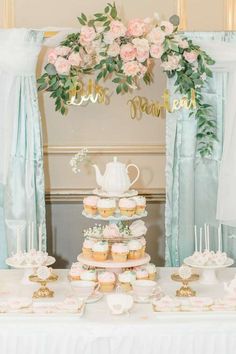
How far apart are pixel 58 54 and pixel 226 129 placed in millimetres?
929

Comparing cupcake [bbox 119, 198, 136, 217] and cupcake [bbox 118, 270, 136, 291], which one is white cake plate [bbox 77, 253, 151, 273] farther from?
cupcake [bbox 119, 198, 136, 217]

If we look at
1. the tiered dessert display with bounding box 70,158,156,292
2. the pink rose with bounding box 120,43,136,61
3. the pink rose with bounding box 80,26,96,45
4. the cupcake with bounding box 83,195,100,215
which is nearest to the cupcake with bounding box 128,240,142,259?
the tiered dessert display with bounding box 70,158,156,292

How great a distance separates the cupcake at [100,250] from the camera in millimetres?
2734

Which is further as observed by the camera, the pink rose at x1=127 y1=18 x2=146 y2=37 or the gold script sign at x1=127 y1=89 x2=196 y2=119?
the gold script sign at x1=127 y1=89 x2=196 y2=119

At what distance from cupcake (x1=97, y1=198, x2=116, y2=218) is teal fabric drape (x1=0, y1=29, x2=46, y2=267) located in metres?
0.62

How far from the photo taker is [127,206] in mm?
2756

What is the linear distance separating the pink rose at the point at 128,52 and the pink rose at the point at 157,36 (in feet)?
0.35

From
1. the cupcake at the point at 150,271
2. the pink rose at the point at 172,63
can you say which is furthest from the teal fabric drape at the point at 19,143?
the cupcake at the point at 150,271

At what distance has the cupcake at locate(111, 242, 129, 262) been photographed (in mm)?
2721

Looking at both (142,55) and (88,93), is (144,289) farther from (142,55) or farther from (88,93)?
(88,93)

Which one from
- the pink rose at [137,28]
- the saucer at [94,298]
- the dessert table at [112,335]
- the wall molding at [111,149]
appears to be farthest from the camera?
the wall molding at [111,149]

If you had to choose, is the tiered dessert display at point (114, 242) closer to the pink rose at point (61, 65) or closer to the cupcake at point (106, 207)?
the cupcake at point (106, 207)

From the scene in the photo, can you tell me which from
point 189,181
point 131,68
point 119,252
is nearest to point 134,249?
point 119,252

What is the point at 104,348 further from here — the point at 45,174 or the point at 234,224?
the point at 45,174
